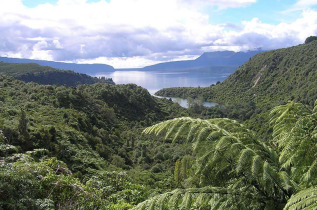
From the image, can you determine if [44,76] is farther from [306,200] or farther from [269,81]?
[306,200]

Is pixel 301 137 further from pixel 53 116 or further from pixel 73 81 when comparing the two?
pixel 73 81

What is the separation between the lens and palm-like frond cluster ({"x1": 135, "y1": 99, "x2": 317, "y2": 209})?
2.58m

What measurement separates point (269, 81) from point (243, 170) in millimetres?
104792

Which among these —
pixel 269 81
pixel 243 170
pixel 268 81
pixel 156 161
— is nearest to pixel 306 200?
pixel 243 170

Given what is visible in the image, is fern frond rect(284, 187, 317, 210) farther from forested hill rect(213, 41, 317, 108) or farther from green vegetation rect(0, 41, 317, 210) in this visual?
forested hill rect(213, 41, 317, 108)

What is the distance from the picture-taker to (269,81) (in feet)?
324

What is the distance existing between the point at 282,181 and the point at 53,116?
30.4 metres

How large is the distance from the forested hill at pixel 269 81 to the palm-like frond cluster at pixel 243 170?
66634mm

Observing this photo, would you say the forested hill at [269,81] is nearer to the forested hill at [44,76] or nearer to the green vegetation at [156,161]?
the forested hill at [44,76]

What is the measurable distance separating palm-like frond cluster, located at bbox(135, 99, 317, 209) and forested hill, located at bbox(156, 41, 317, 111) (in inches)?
2623

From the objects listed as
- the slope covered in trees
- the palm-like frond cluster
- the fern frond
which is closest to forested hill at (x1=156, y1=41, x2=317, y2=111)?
the slope covered in trees

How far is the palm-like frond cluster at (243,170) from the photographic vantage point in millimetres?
2578

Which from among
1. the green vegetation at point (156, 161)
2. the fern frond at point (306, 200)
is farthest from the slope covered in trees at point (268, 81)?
the fern frond at point (306, 200)

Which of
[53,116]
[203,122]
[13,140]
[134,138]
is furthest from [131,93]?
[203,122]
